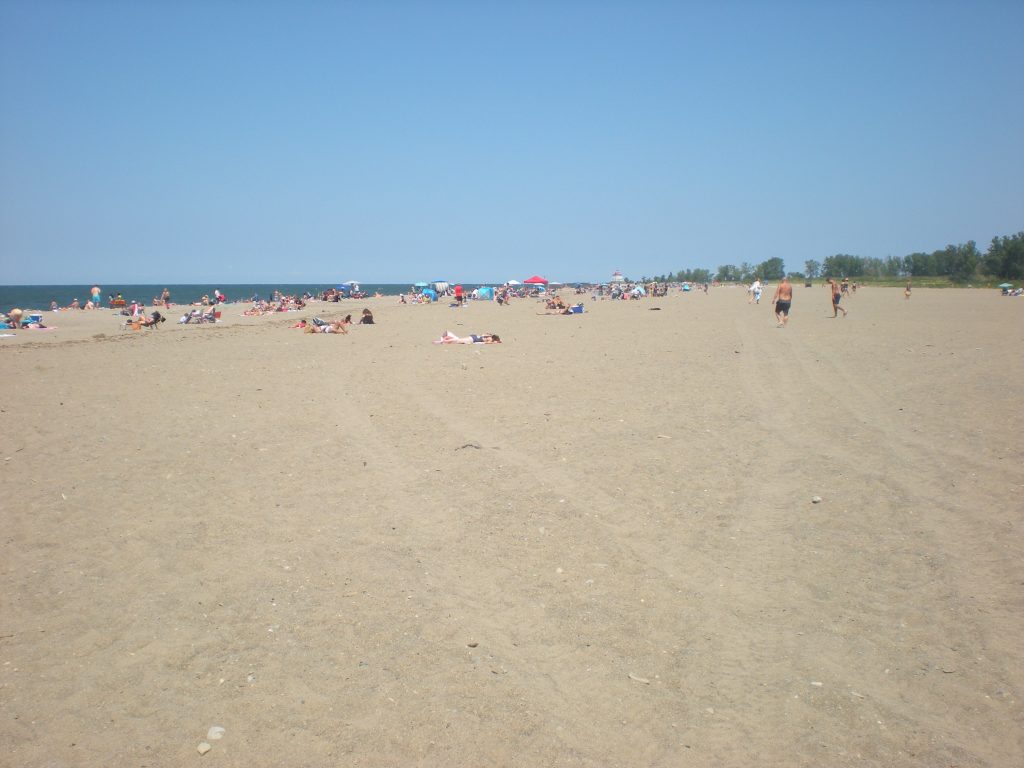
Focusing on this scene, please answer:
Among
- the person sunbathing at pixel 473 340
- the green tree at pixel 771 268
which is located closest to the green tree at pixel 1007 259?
the green tree at pixel 771 268

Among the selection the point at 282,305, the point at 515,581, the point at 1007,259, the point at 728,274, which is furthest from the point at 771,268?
the point at 515,581

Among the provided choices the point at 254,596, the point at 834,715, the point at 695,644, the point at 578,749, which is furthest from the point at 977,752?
the point at 254,596

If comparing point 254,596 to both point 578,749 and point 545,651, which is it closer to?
point 545,651

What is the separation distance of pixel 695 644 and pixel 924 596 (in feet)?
5.86

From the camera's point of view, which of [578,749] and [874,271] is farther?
[874,271]

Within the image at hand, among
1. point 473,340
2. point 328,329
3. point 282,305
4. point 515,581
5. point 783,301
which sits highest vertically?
point 783,301

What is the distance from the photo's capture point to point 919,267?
11200cm

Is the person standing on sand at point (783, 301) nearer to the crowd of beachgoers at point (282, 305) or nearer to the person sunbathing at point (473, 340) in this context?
the crowd of beachgoers at point (282, 305)

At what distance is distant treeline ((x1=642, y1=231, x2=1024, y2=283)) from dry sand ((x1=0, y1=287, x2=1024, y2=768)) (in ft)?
238

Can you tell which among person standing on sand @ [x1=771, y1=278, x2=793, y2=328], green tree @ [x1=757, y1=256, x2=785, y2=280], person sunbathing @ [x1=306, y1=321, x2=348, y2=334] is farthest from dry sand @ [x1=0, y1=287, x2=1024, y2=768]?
green tree @ [x1=757, y1=256, x2=785, y2=280]

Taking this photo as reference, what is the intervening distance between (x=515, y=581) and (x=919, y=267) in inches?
5085

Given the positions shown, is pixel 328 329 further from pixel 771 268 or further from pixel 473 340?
pixel 771 268

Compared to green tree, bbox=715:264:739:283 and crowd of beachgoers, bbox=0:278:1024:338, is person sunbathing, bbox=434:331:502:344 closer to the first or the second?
crowd of beachgoers, bbox=0:278:1024:338

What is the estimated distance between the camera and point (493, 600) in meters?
4.64
